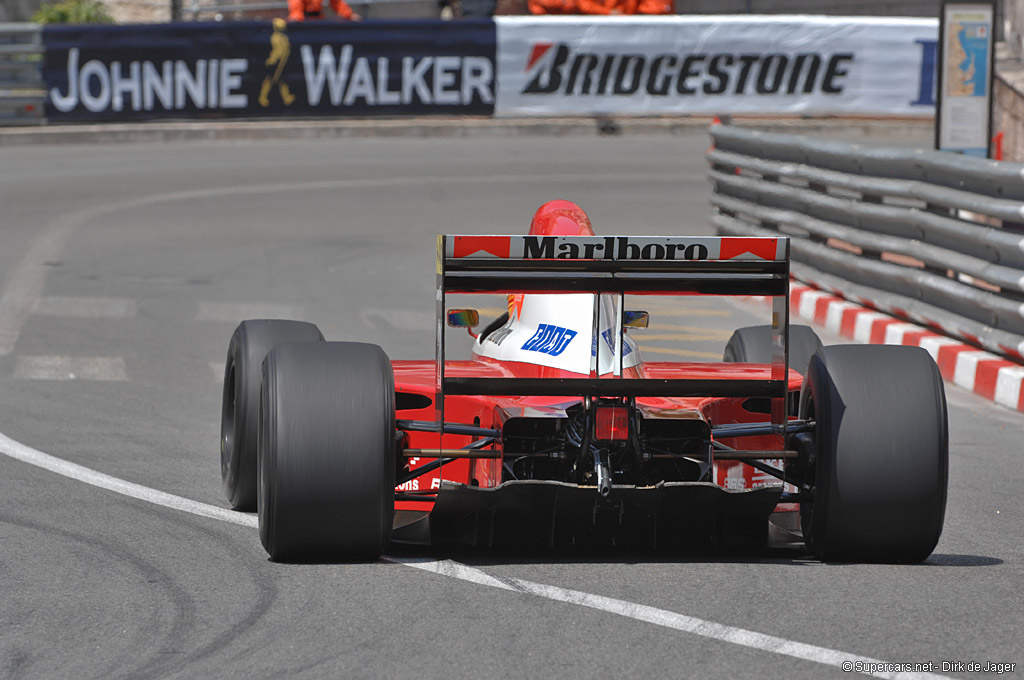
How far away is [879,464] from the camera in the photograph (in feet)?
18.0

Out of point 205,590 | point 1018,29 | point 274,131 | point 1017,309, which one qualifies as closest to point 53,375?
point 205,590

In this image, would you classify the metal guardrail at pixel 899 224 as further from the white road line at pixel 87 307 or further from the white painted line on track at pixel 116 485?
the white road line at pixel 87 307

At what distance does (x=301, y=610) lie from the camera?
16.5 feet

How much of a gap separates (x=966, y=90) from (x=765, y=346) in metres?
7.05

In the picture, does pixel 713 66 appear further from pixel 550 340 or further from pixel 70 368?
pixel 550 340

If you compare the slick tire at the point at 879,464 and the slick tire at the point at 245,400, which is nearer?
the slick tire at the point at 879,464

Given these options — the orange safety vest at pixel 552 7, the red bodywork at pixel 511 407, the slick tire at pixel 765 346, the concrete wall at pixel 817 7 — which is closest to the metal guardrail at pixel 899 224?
the slick tire at pixel 765 346

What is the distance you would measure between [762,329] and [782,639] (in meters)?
2.92

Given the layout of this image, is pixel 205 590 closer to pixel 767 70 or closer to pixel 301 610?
pixel 301 610

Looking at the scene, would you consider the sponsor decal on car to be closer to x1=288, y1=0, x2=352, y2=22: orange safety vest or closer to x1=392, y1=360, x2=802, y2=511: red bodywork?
x1=392, y1=360, x2=802, y2=511: red bodywork

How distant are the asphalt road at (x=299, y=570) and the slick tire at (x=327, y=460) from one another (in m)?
0.12

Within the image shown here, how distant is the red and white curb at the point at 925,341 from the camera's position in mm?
9484

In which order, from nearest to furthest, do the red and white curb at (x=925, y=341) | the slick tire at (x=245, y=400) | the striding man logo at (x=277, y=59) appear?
1. the slick tire at (x=245, y=400)
2. the red and white curb at (x=925, y=341)
3. the striding man logo at (x=277, y=59)

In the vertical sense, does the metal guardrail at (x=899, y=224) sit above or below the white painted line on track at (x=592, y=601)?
above
